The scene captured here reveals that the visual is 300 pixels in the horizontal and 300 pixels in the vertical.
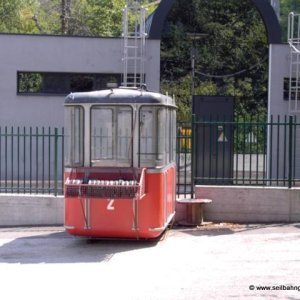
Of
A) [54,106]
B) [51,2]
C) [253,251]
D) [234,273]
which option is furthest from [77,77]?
[51,2]

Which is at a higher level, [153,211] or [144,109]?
[144,109]

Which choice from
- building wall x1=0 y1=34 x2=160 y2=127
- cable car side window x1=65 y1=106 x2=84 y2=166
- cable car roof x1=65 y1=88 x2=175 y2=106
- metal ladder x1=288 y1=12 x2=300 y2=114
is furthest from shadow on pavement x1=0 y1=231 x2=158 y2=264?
metal ladder x1=288 y1=12 x2=300 y2=114

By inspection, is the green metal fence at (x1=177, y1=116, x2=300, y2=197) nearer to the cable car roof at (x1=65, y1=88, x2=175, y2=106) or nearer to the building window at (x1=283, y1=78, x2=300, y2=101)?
Result: the cable car roof at (x1=65, y1=88, x2=175, y2=106)

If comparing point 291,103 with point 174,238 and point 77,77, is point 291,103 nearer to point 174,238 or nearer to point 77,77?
point 77,77

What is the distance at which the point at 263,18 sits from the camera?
20.9 metres

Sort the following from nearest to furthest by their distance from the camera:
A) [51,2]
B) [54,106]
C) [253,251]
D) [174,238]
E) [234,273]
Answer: [234,273], [253,251], [174,238], [54,106], [51,2]

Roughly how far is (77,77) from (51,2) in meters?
28.4

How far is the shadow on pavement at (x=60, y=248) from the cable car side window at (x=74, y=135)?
1449 mm

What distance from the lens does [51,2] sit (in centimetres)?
4800

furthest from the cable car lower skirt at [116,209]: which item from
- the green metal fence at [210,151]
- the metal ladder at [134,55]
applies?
the metal ladder at [134,55]

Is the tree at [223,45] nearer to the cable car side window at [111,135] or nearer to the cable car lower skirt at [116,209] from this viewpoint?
the cable car side window at [111,135]

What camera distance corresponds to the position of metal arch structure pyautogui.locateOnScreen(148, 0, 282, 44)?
815 inches

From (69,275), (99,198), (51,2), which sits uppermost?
(51,2)

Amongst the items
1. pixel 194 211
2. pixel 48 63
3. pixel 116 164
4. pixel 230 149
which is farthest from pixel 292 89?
pixel 116 164
